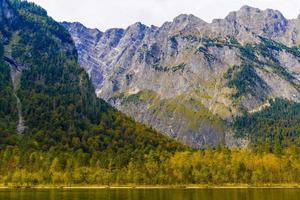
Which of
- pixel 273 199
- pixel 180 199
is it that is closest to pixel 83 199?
pixel 180 199

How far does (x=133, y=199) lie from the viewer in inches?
6304

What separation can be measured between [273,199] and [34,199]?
76860mm

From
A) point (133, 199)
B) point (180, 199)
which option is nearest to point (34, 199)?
point (133, 199)

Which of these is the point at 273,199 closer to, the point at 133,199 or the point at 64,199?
the point at 133,199

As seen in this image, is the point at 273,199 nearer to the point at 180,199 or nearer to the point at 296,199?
the point at 296,199

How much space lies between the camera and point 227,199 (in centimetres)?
15988

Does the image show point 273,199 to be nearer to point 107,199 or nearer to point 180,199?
point 180,199

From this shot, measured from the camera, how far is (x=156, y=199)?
160 meters

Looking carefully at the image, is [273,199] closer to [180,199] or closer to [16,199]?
[180,199]

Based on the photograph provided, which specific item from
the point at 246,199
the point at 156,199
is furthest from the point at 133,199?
the point at 246,199

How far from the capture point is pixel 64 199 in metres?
160

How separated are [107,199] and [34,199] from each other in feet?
76.9

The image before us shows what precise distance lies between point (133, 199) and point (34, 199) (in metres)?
31.7

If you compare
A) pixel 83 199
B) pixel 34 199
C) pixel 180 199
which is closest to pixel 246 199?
pixel 180 199
